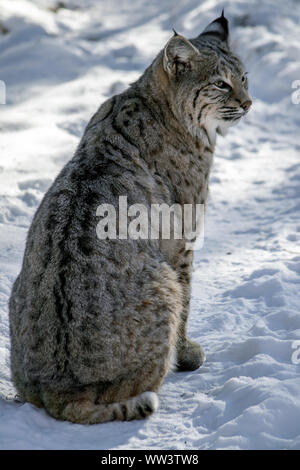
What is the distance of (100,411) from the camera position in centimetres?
305

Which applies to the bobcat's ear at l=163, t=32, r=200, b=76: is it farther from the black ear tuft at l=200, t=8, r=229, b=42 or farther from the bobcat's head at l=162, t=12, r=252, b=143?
the black ear tuft at l=200, t=8, r=229, b=42

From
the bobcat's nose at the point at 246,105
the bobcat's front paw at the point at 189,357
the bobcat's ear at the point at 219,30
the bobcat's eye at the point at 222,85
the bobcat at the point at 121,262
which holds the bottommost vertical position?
the bobcat's front paw at the point at 189,357

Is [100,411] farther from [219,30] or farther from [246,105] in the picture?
[219,30]

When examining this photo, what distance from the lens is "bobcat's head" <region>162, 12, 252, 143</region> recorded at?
3975 millimetres

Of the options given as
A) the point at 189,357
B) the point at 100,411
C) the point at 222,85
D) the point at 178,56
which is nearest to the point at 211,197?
the point at 222,85

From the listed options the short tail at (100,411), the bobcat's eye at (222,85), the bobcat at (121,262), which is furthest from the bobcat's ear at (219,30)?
the short tail at (100,411)

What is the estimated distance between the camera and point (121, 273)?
3248 millimetres

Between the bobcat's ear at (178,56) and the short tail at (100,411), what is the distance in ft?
6.68

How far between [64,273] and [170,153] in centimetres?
117

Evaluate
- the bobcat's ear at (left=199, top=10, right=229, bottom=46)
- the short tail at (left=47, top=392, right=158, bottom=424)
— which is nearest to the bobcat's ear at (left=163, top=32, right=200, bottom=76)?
the bobcat's ear at (left=199, top=10, right=229, bottom=46)

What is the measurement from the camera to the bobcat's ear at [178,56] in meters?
3.87

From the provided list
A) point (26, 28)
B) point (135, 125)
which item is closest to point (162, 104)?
point (135, 125)

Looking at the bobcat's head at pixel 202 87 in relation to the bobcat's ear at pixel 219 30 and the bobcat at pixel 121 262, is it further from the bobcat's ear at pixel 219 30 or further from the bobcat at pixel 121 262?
the bobcat's ear at pixel 219 30
